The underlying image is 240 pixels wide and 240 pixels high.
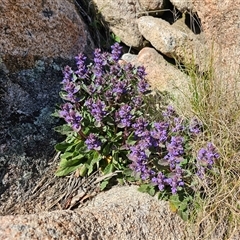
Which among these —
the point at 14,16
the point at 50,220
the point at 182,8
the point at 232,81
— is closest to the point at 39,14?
the point at 14,16

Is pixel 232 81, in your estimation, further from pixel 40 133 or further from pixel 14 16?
pixel 14 16

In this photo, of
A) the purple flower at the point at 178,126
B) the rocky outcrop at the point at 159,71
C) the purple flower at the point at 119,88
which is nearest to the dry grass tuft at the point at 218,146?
the purple flower at the point at 178,126

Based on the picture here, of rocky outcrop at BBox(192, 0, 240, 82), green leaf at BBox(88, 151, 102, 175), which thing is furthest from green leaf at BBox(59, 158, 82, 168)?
rocky outcrop at BBox(192, 0, 240, 82)

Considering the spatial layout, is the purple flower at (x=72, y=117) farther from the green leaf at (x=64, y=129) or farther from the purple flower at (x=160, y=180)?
the purple flower at (x=160, y=180)

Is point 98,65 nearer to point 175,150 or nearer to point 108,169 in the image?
point 108,169

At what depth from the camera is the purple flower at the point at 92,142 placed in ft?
8.46

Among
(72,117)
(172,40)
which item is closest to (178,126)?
(72,117)

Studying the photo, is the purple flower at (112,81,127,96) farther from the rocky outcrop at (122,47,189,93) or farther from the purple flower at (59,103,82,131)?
the rocky outcrop at (122,47,189,93)

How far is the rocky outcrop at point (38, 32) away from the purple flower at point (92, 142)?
83cm

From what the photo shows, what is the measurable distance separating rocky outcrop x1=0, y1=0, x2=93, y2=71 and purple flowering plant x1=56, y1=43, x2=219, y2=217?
1.24ft

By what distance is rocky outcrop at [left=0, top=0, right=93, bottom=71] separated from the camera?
122 inches

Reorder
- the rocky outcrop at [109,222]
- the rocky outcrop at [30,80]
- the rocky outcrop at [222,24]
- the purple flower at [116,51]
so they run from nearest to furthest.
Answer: the rocky outcrop at [109,222], the rocky outcrop at [30,80], the purple flower at [116,51], the rocky outcrop at [222,24]

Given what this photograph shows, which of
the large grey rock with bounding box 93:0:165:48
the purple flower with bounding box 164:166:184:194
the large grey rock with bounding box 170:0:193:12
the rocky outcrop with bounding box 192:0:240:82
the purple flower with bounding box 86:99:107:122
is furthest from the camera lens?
the large grey rock with bounding box 93:0:165:48

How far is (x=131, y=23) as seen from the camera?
12.8 ft
